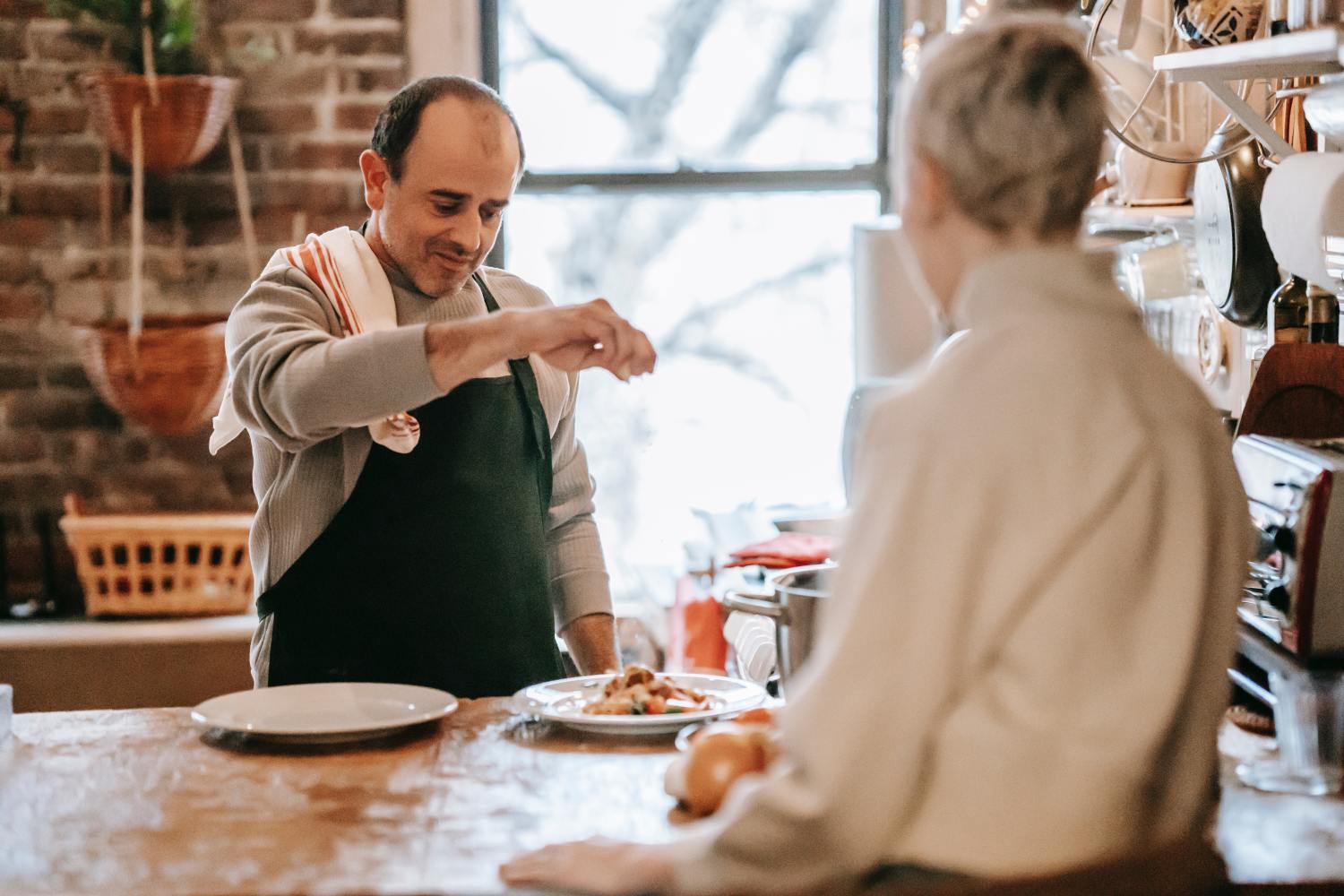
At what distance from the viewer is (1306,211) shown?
A: 5.78ft

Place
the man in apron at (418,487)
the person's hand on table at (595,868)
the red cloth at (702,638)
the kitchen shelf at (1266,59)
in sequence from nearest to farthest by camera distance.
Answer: the person's hand on table at (595,868), the kitchen shelf at (1266,59), the man in apron at (418,487), the red cloth at (702,638)

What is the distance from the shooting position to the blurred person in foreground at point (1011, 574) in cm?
96

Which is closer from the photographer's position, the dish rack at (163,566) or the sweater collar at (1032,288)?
the sweater collar at (1032,288)

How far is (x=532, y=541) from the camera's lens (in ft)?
6.98

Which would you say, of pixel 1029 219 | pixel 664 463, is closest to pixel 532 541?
pixel 1029 219

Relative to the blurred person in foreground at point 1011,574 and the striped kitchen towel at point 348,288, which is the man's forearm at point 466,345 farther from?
the blurred person in foreground at point 1011,574

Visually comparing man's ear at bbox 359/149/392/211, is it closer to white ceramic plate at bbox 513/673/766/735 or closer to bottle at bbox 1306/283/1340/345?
white ceramic plate at bbox 513/673/766/735

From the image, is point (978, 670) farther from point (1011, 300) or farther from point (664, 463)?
point (664, 463)

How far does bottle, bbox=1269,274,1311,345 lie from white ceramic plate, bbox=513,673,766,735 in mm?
928

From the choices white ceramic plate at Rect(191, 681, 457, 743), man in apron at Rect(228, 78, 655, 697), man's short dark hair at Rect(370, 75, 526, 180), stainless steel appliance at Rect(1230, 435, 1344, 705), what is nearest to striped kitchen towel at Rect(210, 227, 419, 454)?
man in apron at Rect(228, 78, 655, 697)

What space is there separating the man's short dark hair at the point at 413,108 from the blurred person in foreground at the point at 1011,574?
1160 mm

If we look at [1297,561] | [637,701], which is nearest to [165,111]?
[637,701]

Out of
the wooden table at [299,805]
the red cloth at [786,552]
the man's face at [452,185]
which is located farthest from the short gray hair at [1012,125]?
the red cloth at [786,552]

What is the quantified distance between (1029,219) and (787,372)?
3.04 m
